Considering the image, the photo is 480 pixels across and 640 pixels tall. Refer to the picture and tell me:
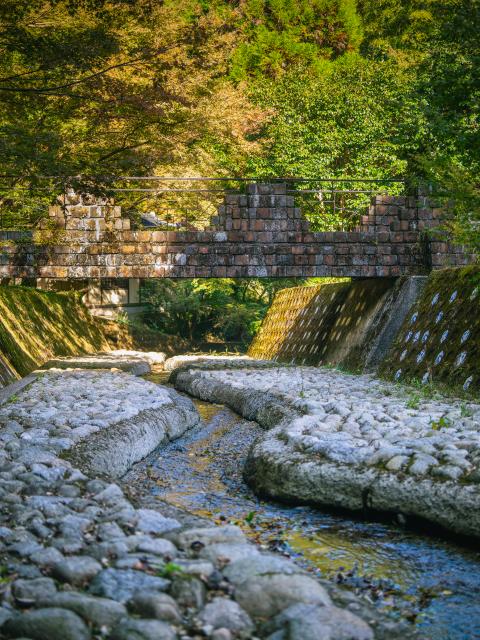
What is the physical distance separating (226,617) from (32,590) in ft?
2.35

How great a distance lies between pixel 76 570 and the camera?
122 inches

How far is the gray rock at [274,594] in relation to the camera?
A: 2957mm

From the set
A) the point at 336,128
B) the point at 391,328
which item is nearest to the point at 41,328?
the point at 391,328

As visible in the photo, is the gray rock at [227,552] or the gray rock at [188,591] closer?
the gray rock at [188,591]

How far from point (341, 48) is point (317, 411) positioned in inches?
1186

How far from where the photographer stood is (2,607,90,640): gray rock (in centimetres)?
257

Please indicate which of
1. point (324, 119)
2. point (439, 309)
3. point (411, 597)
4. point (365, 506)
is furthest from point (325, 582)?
point (324, 119)

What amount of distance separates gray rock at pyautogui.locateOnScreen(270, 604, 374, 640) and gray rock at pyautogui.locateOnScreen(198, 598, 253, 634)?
111 millimetres

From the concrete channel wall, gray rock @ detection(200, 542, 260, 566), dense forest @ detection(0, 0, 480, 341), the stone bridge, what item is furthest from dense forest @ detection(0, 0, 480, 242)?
gray rock @ detection(200, 542, 260, 566)

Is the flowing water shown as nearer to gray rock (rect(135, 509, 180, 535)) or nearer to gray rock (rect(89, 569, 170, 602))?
gray rock (rect(135, 509, 180, 535))

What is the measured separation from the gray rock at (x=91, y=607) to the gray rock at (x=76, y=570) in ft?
0.77

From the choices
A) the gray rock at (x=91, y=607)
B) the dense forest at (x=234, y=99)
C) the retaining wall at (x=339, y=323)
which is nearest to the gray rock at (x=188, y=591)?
the gray rock at (x=91, y=607)

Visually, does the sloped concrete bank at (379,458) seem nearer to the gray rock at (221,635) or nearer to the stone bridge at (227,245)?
the gray rock at (221,635)

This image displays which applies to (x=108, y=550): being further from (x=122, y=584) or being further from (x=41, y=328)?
(x=41, y=328)
